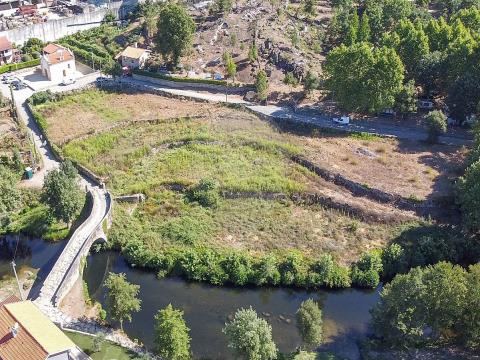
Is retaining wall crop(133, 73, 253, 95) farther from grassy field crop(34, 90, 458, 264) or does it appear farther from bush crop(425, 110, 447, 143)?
bush crop(425, 110, 447, 143)

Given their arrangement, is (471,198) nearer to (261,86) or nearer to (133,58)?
(261,86)

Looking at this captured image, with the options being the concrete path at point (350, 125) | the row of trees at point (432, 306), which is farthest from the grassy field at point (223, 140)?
the row of trees at point (432, 306)

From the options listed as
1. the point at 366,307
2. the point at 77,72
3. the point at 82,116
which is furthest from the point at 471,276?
the point at 77,72

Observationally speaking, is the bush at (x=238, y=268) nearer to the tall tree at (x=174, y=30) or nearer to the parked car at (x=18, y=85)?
the tall tree at (x=174, y=30)

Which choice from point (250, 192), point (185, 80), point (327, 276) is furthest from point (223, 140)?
point (327, 276)

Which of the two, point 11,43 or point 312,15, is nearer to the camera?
point 11,43

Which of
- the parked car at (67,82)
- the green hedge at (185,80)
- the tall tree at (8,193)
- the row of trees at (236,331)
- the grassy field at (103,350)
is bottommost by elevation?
the grassy field at (103,350)

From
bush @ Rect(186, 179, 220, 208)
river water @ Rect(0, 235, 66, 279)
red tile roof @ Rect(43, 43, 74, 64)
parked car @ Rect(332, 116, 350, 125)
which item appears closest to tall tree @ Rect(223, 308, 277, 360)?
bush @ Rect(186, 179, 220, 208)

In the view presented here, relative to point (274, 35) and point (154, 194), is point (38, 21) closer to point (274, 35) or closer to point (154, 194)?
point (274, 35)
